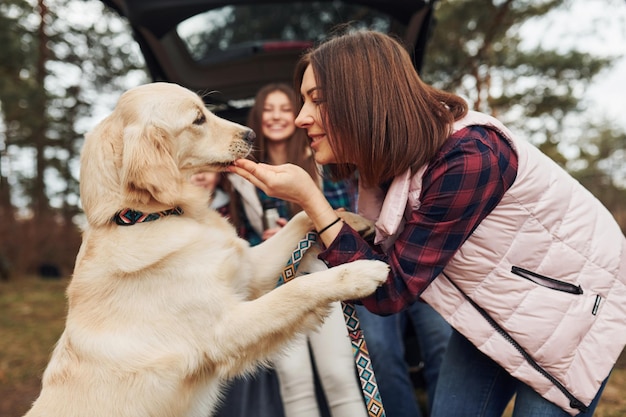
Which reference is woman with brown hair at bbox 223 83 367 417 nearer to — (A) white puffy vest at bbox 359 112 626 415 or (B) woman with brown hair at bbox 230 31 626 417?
(B) woman with brown hair at bbox 230 31 626 417

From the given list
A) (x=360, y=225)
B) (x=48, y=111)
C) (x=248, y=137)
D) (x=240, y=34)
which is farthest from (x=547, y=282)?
(x=48, y=111)

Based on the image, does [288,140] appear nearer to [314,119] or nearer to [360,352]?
[314,119]

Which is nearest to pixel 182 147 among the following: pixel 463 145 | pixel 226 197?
pixel 463 145

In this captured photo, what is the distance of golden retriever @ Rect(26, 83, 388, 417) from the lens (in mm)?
1697

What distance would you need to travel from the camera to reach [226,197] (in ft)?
10.5

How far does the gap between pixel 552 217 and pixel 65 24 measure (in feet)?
31.1

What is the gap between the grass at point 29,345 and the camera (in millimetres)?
3332

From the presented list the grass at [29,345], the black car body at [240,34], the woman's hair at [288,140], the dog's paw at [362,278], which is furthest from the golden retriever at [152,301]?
the grass at [29,345]

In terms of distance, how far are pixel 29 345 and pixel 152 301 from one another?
435cm

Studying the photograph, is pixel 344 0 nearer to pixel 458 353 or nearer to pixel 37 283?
pixel 458 353

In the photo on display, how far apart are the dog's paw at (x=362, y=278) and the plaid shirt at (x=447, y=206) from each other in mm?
51

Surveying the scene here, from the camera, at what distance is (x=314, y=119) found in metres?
1.79

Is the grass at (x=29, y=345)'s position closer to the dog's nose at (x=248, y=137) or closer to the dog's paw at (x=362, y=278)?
the dog's paw at (x=362, y=278)

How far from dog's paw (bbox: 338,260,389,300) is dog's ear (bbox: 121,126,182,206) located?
678 mm
